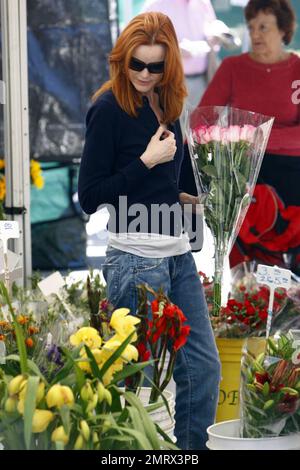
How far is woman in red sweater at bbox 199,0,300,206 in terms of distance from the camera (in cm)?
448

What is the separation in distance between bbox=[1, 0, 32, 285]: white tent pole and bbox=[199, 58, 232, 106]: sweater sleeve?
1.00 m

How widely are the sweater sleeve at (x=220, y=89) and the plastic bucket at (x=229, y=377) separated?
1345mm

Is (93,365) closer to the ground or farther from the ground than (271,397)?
farther from the ground

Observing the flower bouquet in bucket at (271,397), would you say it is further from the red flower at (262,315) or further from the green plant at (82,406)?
the red flower at (262,315)

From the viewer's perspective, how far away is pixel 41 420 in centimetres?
191

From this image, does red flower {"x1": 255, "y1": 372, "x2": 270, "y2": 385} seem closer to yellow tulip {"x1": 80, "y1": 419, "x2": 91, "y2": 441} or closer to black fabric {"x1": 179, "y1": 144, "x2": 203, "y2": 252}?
yellow tulip {"x1": 80, "y1": 419, "x2": 91, "y2": 441}

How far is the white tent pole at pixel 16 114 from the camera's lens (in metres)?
3.84

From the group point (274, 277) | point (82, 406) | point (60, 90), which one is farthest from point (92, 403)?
point (60, 90)

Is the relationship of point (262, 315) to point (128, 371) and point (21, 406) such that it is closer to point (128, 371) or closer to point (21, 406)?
point (128, 371)

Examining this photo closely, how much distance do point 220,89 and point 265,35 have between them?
320 millimetres

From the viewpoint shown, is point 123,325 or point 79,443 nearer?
point 79,443

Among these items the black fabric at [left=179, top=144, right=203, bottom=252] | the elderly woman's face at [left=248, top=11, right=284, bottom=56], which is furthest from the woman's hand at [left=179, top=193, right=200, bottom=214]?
the elderly woman's face at [left=248, top=11, right=284, bottom=56]

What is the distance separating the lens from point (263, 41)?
180 inches

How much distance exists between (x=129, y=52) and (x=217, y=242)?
0.64m
